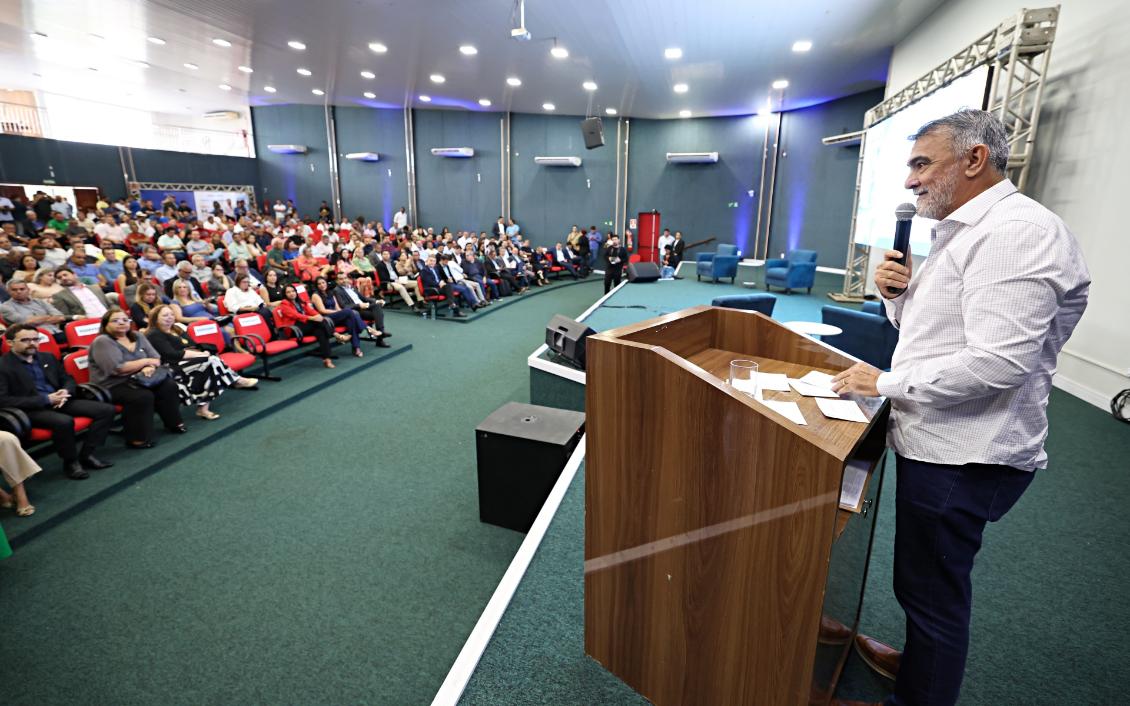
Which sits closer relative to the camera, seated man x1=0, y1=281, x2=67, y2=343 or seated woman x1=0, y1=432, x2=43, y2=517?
seated woman x1=0, y1=432, x2=43, y2=517

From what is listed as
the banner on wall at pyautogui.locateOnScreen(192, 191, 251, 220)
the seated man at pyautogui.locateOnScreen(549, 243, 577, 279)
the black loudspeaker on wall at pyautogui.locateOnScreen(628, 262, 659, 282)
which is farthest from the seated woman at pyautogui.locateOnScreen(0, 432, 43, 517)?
the banner on wall at pyautogui.locateOnScreen(192, 191, 251, 220)

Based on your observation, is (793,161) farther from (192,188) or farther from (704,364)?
(192,188)

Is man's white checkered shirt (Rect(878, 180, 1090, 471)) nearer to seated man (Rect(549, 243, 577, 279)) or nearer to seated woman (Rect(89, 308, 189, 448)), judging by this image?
seated woman (Rect(89, 308, 189, 448))

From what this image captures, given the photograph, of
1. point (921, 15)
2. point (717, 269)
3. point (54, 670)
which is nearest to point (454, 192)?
point (717, 269)

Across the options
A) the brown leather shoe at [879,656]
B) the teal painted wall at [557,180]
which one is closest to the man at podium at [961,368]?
the brown leather shoe at [879,656]

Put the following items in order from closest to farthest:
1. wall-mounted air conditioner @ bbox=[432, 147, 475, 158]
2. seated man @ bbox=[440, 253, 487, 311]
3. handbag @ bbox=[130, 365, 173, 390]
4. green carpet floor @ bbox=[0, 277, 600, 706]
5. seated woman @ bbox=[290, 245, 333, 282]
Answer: green carpet floor @ bbox=[0, 277, 600, 706]
handbag @ bbox=[130, 365, 173, 390]
seated woman @ bbox=[290, 245, 333, 282]
seated man @ bbox=[440, 253, 487, 311]
wall-mounted air conditioner @ bbox=[432, 147, 475, 158]

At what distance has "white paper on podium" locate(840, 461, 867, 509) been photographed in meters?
1.07

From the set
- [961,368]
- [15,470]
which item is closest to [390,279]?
[15,470]

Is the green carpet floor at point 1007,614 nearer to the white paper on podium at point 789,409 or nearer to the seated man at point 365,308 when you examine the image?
the white paper on podium at point 789,409

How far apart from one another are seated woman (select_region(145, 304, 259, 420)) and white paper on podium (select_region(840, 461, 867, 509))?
480 centimetres

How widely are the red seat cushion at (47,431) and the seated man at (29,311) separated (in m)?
1.53

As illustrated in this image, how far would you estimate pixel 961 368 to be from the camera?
1085mm

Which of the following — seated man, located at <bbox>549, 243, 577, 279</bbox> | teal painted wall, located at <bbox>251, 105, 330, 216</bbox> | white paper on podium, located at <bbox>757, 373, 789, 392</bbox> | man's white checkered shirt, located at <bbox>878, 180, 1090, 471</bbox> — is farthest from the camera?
teal painted wall, located at <bbox>251, 105, 330, 216</bbox>

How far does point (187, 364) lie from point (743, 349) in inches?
182
